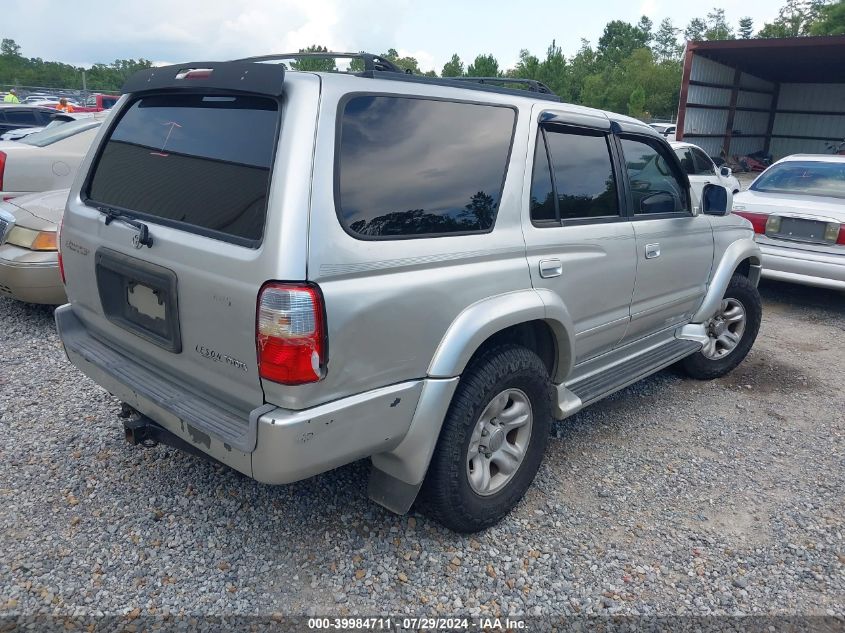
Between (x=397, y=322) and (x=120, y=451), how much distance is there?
2.07 metres

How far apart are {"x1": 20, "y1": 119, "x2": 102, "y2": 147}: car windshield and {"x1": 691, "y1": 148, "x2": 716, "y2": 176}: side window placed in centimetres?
885

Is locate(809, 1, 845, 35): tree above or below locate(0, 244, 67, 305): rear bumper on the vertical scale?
above

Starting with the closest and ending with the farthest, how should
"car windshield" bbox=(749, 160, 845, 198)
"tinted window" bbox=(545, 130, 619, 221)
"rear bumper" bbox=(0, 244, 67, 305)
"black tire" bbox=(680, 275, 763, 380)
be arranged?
1. "tinted window" bbox=(545, 130, 619, 221)
2. "black tire" bbox=(680, 275, 763, 380)
3. "rear bumper" bbox=(0, 244, 67, 305)
4. "car windshield" bbox=(749, 160, 845, 198)

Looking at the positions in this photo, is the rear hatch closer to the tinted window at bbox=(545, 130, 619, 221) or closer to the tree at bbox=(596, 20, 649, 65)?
the tinted window at bbox=(545, 130, 619, 221)

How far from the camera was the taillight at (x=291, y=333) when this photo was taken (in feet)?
6.95

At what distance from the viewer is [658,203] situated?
394 centimetres

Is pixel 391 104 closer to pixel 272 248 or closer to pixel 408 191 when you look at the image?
pixel 408 191

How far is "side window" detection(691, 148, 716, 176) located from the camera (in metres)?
10.6

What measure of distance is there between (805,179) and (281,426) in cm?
747

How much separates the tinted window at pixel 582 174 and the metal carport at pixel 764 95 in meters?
14.8

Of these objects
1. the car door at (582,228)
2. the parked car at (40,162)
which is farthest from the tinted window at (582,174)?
the parked car at (40,162)

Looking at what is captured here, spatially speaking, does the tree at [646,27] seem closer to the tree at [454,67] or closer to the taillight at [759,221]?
the tree at [454,67]

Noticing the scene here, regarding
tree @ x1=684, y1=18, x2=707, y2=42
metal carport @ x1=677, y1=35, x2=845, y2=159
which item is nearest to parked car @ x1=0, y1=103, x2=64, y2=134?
metal carport @ x1=677, y1=35, x2=845, y2=159

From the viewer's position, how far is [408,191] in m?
2.49
